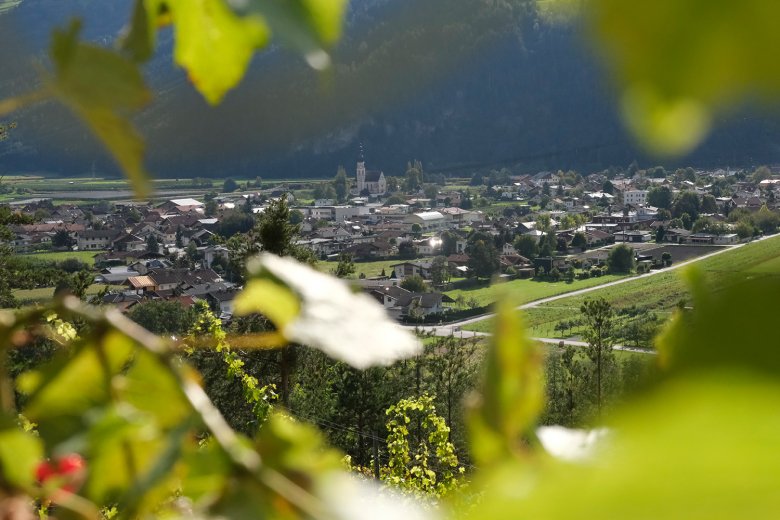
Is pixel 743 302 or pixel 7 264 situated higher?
pixel 743 302

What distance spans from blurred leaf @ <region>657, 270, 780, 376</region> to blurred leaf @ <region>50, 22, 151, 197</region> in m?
0.12

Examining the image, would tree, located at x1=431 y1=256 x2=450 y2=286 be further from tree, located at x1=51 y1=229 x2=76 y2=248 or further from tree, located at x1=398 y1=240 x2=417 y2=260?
tree, located at x1=51 y1=229 x2=76 y2=248

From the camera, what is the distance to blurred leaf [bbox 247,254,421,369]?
4.5 inches

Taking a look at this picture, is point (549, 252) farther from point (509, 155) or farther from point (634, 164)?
point (509, 155)

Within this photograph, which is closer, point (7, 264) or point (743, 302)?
point (743, 302)

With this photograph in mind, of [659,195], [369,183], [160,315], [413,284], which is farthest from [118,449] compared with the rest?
[369,183]

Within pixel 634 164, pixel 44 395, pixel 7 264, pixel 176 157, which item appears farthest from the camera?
pixel 176 157

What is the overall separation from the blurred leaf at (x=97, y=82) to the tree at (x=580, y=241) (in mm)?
14160

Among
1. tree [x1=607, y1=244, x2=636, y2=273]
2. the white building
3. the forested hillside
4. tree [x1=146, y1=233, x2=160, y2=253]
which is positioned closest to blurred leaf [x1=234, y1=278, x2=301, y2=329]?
tree [x1=607, y1=244, x2=636, y2=273]

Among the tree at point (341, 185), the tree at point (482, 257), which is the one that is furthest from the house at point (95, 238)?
the tree at point (482, 257)

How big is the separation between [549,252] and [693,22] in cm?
1408

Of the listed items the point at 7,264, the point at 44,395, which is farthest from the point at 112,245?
the point at 44,395

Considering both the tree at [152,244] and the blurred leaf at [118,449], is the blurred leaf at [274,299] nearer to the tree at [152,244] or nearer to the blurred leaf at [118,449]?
the blurred leaf at [118,449]

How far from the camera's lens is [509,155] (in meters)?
20.4
